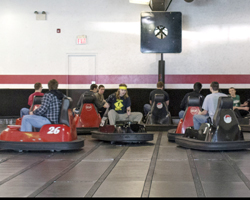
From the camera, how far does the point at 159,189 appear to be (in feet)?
11.1

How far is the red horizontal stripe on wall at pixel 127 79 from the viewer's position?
1089cm

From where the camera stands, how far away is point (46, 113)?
5.70 m

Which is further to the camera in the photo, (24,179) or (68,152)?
(68,152)

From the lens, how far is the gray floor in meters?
3.28

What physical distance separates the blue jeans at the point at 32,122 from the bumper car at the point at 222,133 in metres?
2.13

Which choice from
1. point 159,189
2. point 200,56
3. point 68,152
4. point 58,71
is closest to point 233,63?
point 200,56

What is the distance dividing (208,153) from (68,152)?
192cm

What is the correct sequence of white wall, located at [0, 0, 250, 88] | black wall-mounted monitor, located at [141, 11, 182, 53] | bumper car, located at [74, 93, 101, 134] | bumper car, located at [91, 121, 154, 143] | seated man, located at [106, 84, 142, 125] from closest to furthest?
bumper car, located at [91, 121, 154, 143] < seated man, located at [106, 84, 142, 125] < bumper car, located at [74, 93, 101, 134] < black wall-mounted monitor, located at [141, 11, 182, 53] < white wall, located at [0, 0, 250, 88]

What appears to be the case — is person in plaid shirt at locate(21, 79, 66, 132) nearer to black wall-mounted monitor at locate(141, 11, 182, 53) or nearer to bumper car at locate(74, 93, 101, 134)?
bumper car at locate(74, 93, 101, 134)

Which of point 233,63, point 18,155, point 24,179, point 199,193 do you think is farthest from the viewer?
point 233,63

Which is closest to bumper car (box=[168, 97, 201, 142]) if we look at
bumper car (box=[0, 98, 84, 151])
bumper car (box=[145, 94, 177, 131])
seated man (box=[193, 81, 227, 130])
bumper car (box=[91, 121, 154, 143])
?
bumper car (box=[91, 121, 154, 143])

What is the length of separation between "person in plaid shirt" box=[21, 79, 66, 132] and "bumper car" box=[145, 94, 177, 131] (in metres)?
3.19

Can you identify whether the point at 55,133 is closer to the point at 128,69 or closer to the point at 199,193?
the point at 199,193

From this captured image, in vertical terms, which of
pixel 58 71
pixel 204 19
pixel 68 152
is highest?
pixel 204 19
